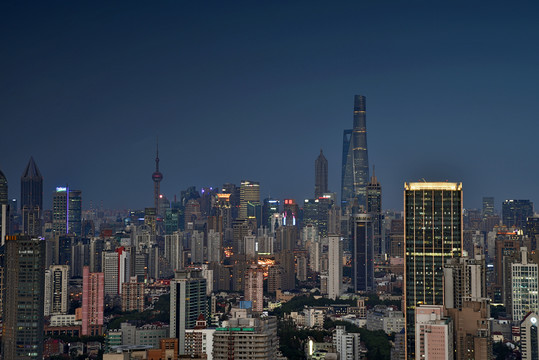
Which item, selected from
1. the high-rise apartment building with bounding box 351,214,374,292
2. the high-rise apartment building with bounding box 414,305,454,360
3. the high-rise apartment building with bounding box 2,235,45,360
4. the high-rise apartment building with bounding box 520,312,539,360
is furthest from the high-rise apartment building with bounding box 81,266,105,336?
the high-rise apartment building with bounding box 414,305,454,360

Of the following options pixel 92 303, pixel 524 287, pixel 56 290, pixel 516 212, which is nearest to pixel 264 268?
pixel 56 290

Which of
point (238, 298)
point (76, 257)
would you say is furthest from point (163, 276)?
point (238, 298)

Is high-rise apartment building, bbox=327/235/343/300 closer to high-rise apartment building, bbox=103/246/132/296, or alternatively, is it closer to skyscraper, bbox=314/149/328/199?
high-rise apartment building, bbox=103/246/132/296

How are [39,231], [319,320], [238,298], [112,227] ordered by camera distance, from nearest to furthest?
[319,320]
[238,298]
[39,231]
[112,227]

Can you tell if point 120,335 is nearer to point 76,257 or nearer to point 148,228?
point 76,257

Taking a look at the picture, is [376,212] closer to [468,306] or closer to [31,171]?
[31,171]

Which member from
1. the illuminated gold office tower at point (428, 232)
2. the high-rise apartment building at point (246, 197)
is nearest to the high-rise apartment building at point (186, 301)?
the illuminated gold office tower at point (428, 232)
